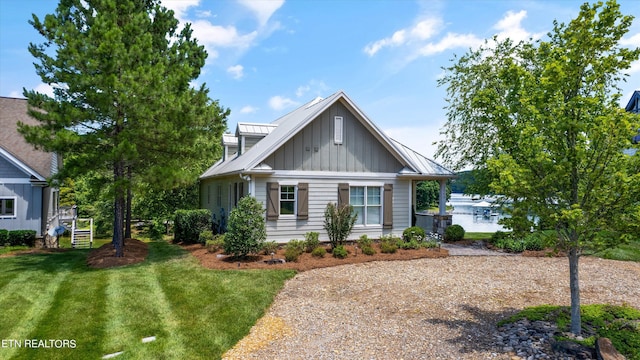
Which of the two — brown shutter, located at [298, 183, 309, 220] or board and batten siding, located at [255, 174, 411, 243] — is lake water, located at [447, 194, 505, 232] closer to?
board and batten siding, located at [255, 174, 411, 243]

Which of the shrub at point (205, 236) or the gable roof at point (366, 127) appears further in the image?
the shrub at point (205, 236)

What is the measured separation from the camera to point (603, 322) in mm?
6184

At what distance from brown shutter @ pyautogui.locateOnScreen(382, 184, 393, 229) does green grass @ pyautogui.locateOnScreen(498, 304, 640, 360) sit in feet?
27.9

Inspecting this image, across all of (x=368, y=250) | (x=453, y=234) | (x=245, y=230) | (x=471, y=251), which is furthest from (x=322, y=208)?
(x=453, y=234)

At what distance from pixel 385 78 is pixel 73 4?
11.1 meters

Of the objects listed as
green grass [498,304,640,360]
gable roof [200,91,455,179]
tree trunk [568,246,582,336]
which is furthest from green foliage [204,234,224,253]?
tree trunk [568,246,582,336]

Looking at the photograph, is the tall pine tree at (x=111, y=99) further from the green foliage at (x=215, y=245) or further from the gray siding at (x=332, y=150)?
the gray siding at (x=332, y=150)

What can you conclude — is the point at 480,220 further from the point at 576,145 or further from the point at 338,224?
the point at 576,145

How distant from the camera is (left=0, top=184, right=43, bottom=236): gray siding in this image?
51.4ft

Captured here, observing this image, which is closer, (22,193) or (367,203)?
(367,203)

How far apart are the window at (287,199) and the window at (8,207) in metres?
11.5

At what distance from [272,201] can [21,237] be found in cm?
1060


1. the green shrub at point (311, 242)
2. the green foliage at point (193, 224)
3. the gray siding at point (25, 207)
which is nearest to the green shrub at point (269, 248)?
the green shrub at point (311, 242)

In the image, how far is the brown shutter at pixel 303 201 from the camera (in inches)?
563
